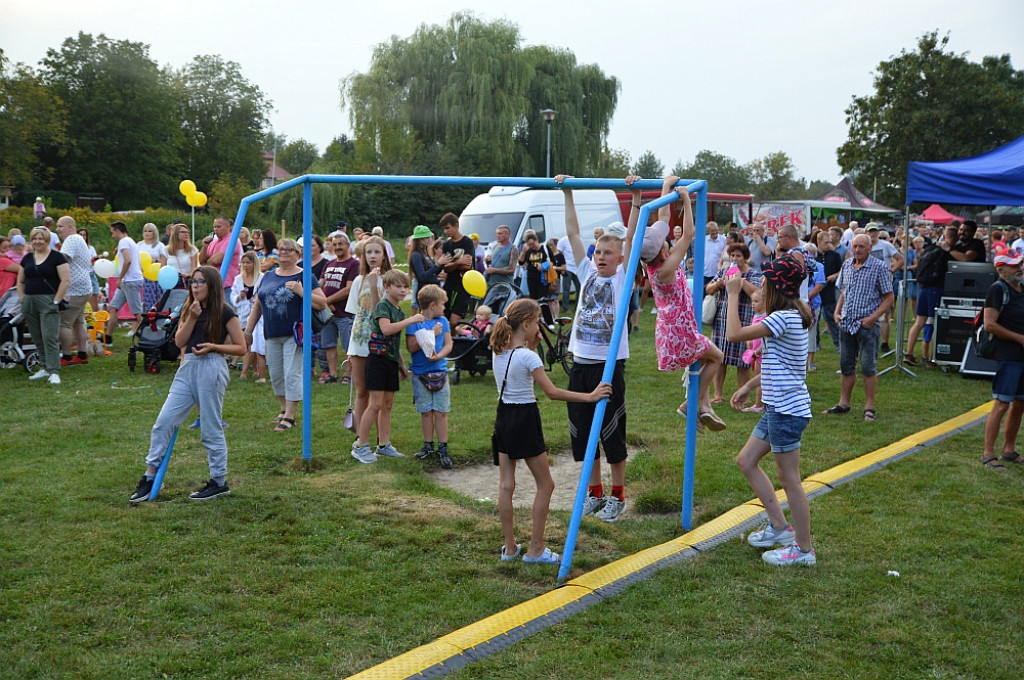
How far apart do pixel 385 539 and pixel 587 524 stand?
1.38 m

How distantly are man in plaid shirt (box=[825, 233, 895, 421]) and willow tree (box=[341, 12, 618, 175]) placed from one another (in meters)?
29.6

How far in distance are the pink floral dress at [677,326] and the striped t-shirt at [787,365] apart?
0.63 meters

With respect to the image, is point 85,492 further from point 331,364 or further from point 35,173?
point 35,173

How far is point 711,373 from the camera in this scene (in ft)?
22.1

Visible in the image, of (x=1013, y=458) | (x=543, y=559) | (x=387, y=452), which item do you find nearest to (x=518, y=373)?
(x=543, y=559)

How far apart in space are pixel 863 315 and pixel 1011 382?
219 centimetres

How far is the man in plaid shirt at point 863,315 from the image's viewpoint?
9242 millimetres

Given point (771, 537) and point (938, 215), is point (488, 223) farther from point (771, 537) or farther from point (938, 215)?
point (938, 215)

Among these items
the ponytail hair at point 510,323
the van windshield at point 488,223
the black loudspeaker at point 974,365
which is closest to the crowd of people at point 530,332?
the ponytail hair at point 510,323

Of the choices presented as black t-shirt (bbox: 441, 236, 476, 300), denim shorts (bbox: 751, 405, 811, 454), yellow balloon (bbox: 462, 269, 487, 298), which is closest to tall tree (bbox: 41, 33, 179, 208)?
black t-shirt (bbox: 441, 236, 476, 300)

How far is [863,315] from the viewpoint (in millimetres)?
9258

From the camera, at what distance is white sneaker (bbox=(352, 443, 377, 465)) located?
24.8ft

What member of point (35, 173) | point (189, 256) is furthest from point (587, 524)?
point (35, 173)

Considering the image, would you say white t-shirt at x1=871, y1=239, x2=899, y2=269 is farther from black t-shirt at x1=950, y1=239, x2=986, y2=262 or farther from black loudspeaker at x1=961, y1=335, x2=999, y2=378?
black loudspeaker at x1=961, y1=335, x2=999, y2=378
